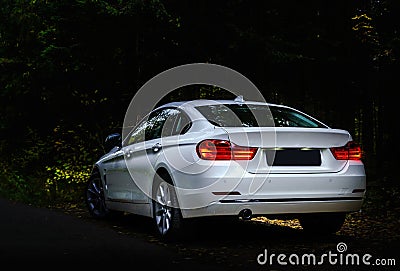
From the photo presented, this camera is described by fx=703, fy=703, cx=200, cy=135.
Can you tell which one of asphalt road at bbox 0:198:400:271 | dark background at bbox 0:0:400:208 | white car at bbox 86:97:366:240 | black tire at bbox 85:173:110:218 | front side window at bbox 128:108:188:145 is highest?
dark background at bbox 0:0:400:208

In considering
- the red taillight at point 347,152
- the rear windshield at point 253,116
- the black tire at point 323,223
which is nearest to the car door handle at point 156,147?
the rear windshield at point 253,116

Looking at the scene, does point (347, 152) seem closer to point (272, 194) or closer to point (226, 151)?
point (272, 194)

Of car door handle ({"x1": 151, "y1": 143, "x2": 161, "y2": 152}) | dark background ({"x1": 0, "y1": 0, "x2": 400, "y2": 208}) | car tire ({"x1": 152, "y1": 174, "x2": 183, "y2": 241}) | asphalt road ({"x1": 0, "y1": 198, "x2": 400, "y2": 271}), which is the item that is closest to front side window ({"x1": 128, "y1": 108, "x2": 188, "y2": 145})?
car door handle ({"x1": 151, "y1": 143, "x2": 161, "y2": 152})

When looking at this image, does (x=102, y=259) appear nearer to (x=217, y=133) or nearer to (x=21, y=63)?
(x=217, y=133)

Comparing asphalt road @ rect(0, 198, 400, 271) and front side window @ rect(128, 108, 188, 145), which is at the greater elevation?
front side window @ rect(128, 108, 188, 145)

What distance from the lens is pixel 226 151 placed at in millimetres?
7664

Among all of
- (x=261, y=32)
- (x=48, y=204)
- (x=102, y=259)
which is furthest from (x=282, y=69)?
(x=102, y=259)

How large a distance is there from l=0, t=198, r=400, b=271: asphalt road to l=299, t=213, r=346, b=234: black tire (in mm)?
127

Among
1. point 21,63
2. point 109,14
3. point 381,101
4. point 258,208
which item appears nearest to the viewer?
point 258,208

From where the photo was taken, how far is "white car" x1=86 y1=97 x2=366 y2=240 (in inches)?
302

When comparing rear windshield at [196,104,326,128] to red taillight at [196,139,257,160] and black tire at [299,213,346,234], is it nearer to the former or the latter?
red taillight at [196,139,257,160]

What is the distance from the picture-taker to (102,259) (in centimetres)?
715

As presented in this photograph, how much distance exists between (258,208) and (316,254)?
801 millimetres

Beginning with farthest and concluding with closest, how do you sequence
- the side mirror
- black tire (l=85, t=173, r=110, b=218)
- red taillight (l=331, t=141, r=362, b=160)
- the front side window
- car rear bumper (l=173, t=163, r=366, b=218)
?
black tire (l=85, t=173, r=110, b=218) → the side mirror → the front side window → red taillight (l=331, t=141, r=362, b=160) → car rear bumper (l=173, t=163, r=366, b=218)
